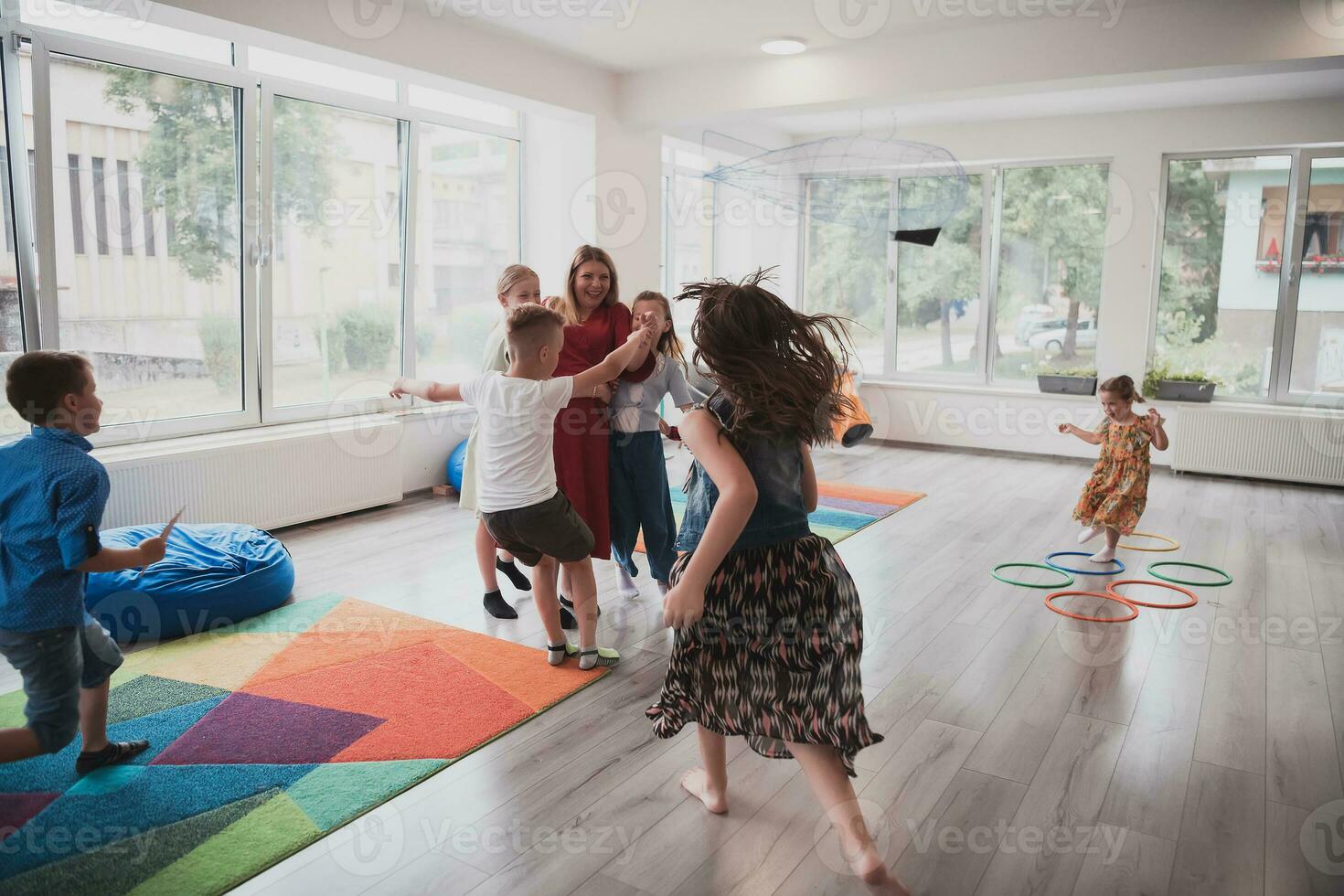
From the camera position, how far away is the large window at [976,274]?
8.26m

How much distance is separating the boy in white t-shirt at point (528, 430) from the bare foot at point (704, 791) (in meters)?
0.85

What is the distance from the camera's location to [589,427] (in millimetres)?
3721

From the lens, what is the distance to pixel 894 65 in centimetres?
551

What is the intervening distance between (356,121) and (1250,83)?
6.04m

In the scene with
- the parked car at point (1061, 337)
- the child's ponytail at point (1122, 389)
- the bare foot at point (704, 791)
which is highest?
the parked car at point (1061, 337)

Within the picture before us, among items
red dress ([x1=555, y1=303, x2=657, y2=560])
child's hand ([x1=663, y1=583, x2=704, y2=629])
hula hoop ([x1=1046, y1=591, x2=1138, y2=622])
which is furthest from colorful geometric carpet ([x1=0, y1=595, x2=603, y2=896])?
hula hoop ([x1=1046, y1=591, x2=1138, y2=622])

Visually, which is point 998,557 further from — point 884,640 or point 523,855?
point 523,855

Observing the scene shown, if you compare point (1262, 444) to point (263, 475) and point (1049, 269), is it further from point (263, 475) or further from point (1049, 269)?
point (263, 475)

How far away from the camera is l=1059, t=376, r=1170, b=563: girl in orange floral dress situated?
4.78 m

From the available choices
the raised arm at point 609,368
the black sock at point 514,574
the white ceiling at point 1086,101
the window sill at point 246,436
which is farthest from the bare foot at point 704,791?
the white ceiling at point 1086,101

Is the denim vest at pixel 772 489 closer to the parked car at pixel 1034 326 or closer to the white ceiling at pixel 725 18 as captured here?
the white ceiling at pixel 725 18

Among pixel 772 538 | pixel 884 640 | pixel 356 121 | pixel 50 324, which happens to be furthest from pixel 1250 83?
pixel 50 324

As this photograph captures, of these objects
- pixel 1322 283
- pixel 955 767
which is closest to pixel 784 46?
pixel 955 767

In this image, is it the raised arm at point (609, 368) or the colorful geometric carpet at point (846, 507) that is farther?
the colorful geometric carpet at point (846, 507)
